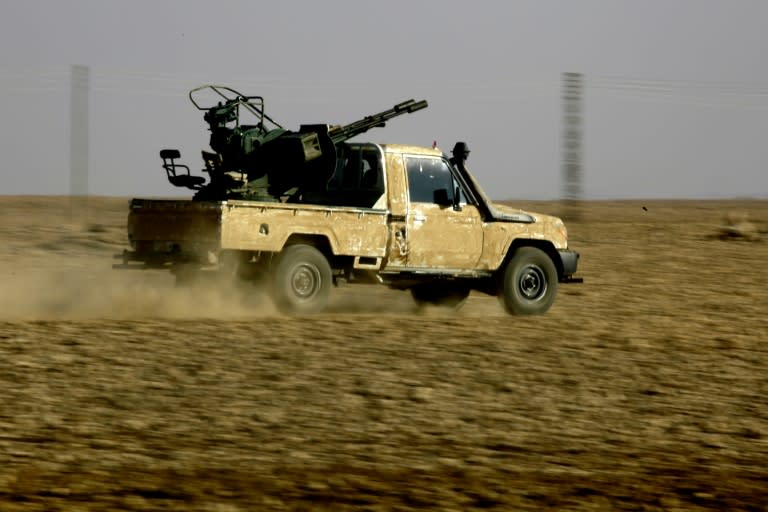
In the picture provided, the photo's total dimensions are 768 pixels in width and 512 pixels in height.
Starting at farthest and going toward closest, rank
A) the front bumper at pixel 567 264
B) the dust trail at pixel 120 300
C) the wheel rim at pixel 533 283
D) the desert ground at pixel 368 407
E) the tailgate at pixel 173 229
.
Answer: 1. the front bumper at pixel 567 264
2. the wheel rim at pixel 533 283
3. the dust trail at pixel 120 300
4. the tailgate at pixel 173 229
5. the desert ground at pixel 368 407


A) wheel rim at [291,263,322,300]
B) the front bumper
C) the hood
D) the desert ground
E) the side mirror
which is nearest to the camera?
the desert ground

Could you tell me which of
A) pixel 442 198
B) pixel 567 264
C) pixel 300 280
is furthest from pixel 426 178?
pixel 567 264

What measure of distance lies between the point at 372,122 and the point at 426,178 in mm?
1096

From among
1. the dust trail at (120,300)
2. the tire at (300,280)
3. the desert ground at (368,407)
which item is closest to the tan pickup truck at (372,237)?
the tire at (300,280)

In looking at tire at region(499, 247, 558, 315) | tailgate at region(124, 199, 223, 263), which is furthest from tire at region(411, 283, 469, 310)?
tailgate at region(124, 199, 223, 263)

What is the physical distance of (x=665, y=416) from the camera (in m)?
9.89

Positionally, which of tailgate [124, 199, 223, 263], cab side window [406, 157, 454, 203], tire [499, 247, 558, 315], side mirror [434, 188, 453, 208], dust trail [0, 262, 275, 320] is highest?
cab side window [406, 157, 454, 203]

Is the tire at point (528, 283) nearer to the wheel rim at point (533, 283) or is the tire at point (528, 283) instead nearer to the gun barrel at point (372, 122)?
the wheel rim at point (533, 283)

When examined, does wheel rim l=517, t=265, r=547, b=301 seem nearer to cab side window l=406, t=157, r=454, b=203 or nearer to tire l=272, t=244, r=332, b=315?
cab side window l=406, t=157, r=454, b=203

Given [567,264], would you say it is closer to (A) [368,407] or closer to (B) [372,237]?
(B) [372,237]

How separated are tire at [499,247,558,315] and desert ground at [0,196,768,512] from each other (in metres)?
0.60

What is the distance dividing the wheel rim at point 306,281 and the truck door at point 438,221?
1.22 meters

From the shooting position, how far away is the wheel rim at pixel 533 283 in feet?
50.6

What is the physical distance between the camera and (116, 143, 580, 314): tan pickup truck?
13312 mm
